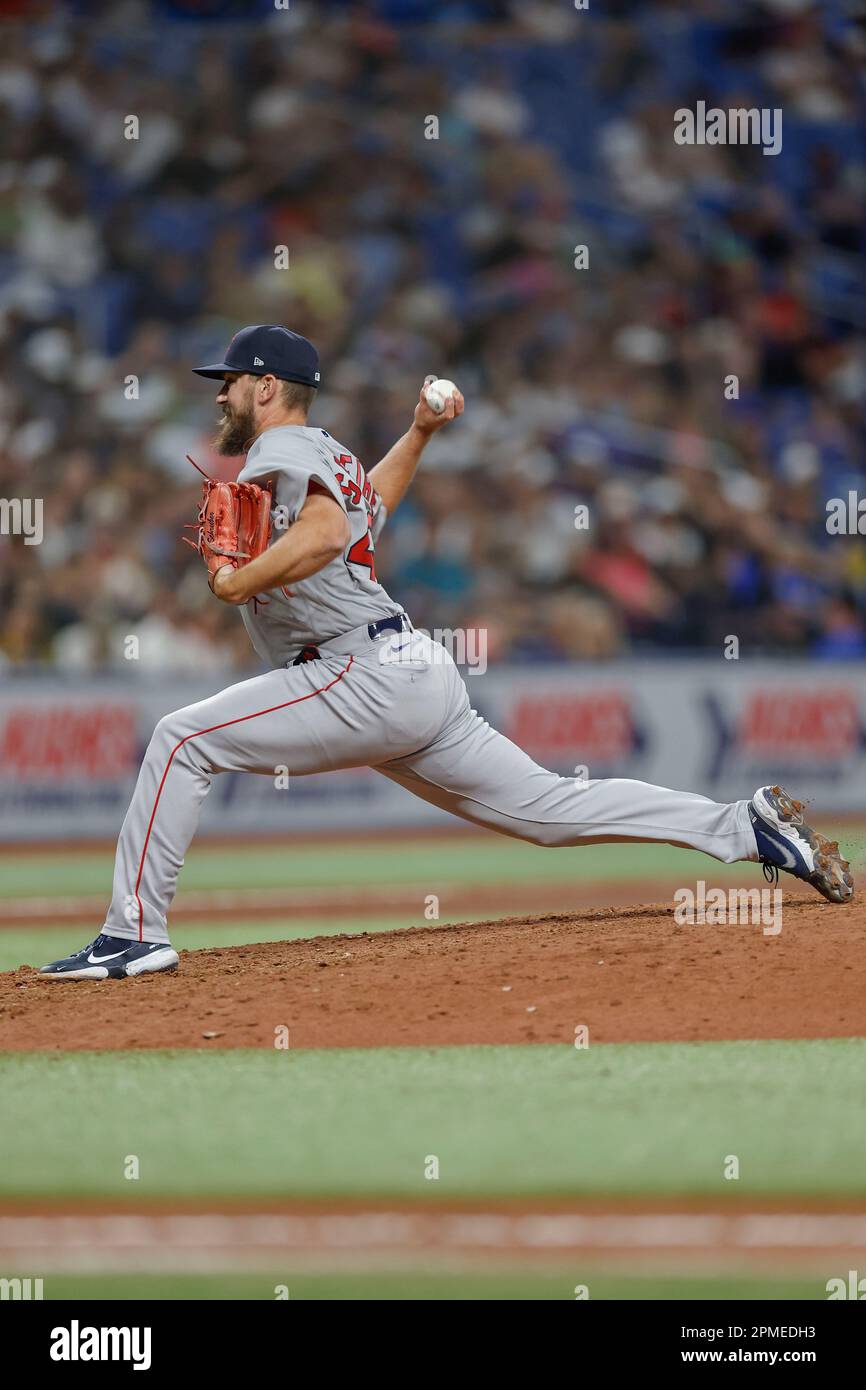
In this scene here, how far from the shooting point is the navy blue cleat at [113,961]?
5332 millimetres

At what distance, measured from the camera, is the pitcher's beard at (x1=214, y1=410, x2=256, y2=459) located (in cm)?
554

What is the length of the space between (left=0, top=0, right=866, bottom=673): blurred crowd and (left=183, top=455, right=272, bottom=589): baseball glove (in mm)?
7901

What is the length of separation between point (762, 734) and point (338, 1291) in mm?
10257

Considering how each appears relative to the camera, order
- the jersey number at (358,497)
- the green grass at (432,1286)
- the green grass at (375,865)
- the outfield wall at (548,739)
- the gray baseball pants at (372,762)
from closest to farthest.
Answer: the green grass at (432,1286)
the gray baseball pants at (372,762)
the jersey number at (358,497)
the green grass at (375,865)
the outfield wall at (548,739)

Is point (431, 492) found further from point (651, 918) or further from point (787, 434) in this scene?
point (651, 918)

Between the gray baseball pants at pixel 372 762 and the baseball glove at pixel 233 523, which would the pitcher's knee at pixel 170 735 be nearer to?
the gray baseball pants at pixel 372 762

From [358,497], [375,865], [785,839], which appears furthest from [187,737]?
[375,865]

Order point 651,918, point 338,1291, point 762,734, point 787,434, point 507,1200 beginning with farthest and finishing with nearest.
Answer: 1. point 787,434
2. point 762,734
3. point 651,918
4. point 507,1200
5. point 338,1291

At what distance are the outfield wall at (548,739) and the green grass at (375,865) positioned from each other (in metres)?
0.34

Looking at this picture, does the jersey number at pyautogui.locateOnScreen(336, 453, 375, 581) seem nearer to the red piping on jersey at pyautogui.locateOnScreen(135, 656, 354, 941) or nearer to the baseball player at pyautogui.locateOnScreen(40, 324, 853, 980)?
the baseball player at pyautogui.locateOnScreen(40, 324, 853, 980)

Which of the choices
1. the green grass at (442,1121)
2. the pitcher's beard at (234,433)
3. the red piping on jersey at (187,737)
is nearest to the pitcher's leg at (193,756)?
the red piping on jersey at (187,737)

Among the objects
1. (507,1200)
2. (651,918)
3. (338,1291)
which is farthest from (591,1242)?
(651,918)

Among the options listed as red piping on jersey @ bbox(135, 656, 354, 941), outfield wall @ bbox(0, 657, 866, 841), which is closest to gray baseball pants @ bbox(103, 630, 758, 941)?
red piping on jersey @ bbox(135, 656, 354, 941)

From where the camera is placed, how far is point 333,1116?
13.5ft
